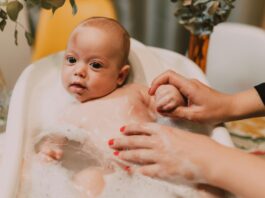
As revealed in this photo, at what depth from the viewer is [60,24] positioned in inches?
56.9

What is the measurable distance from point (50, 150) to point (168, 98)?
327 mm

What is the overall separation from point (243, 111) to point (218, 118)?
0.25 feet

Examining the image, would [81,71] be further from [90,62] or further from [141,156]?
[141,156]

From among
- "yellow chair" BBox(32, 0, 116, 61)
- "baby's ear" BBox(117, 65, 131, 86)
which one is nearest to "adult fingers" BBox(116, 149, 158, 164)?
"baby's ear" BBox(117, 65, 131, 86)

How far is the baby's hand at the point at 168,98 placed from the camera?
97cm

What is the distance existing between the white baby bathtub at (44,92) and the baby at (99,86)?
8 cm

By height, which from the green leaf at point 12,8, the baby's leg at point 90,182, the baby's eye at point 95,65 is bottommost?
the baby's leg at point 90,182

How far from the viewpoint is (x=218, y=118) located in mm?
1010

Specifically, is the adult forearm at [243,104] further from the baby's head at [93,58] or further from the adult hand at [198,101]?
the baby's head at [93,58]

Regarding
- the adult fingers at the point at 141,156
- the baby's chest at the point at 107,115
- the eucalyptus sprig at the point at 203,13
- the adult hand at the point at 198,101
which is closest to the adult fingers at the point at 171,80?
the adult hand at the point at 198,101

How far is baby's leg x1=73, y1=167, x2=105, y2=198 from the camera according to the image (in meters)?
0.92

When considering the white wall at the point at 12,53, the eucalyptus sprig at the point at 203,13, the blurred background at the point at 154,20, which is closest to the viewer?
the eucalyptus sprig at the point at 203,13

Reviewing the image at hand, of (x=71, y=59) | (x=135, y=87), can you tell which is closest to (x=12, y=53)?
(x=71, y=59)

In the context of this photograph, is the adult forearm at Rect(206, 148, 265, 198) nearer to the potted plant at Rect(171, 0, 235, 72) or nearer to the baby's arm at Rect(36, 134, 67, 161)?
the baby's arm at Rect(36, 134, 67, 161)
